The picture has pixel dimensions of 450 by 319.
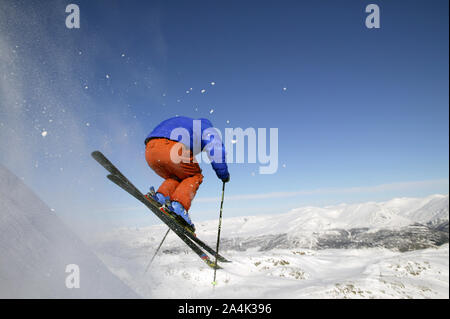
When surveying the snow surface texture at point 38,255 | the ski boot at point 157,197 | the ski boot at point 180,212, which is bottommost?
the snow surface texture at point 38,255

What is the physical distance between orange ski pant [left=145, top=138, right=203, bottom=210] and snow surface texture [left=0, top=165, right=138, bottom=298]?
7.88 feet

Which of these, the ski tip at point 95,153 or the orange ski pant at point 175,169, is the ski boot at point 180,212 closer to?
the orange ski pant at point 175,169

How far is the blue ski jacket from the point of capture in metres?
3.90

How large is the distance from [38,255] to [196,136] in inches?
146

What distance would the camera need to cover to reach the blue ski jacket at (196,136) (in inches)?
154

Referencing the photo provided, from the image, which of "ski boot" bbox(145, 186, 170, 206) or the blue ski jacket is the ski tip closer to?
the blue ski jacket

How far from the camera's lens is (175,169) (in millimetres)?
3986

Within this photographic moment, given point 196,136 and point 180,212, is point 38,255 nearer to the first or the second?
point 180,212

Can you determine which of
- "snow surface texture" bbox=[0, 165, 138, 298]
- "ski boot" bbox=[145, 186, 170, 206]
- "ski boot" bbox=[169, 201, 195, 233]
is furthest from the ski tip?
"snow surface texture" bbox=[0, 165, 138, 298]

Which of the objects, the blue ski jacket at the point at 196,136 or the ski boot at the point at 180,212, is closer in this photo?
the ski boot at the point at 180,212

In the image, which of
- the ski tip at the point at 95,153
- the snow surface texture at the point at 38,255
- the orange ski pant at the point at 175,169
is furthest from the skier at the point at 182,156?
the snow surface texture at the point at 38,255

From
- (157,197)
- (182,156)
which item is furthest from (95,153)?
(182,156)
